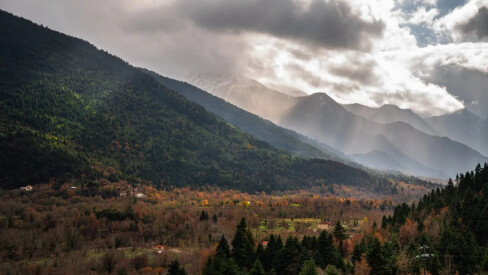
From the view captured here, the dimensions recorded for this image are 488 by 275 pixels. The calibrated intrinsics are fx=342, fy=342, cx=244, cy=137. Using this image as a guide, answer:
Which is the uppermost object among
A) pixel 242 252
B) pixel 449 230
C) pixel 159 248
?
pixel 449 230

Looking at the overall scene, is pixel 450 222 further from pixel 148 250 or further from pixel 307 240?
pixel 148 250

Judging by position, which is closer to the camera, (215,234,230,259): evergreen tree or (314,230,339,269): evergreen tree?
Result: (215,234,230,259): evergreen tree

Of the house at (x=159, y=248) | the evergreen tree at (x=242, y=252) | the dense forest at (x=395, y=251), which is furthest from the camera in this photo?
the house at (x=159, y=248)

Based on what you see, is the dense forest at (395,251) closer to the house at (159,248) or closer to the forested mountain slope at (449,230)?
the forested mountain slope at (449,230)

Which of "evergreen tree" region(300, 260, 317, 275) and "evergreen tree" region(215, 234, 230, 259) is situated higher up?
"evergreen tree" region(300, 260, 317, 275)

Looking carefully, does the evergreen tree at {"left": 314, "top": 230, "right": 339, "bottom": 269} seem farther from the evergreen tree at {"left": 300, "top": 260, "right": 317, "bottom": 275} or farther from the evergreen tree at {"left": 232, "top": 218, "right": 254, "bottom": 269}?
the evergreen tree at {"left": 300, "top": 260, "right": 317, "bottom": 275}

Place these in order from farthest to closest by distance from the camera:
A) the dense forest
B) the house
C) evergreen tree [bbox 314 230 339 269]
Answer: the house → evergreen tree [bbox 314 230 339 269] → the dense forest

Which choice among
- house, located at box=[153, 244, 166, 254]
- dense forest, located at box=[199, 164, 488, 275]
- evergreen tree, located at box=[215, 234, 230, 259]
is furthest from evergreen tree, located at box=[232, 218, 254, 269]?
house, located at box=[153, 244, 166, 254]

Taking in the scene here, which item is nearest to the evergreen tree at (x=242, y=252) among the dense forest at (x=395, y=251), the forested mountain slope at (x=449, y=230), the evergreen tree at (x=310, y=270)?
the dense forest at (x=395, y=251)

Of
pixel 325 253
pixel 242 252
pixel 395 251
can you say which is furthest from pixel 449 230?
pixel 242 252

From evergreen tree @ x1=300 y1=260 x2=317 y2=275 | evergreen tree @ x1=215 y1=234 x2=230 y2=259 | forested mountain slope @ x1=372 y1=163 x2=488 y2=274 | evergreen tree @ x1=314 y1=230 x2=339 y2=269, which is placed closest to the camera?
evergreen tree @ x1=300 y1=260 x2=317 y2=275

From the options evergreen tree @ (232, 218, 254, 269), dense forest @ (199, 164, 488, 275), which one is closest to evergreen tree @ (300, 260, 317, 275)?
dense forest @ (199, 164, 488, 275)

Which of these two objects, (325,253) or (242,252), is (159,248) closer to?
(242,252)

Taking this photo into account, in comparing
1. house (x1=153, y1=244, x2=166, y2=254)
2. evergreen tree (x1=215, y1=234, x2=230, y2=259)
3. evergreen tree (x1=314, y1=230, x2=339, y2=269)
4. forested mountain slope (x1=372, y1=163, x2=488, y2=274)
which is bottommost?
house (x1=153, y1=244, x2=166, y2=254)
